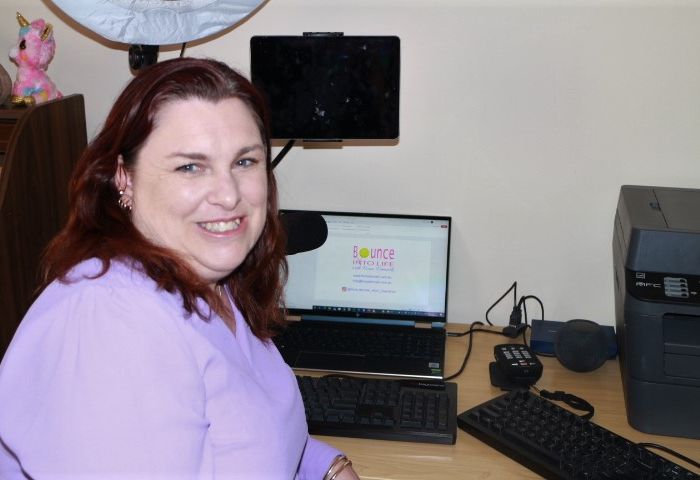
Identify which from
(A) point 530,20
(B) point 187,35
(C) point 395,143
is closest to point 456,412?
(C) point 395,143

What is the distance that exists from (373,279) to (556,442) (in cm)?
57

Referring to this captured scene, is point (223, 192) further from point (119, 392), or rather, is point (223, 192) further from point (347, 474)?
point (347, 474)

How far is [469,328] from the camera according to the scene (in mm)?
1701

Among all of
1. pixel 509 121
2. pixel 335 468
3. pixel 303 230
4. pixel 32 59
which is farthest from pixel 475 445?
pixel 32 59

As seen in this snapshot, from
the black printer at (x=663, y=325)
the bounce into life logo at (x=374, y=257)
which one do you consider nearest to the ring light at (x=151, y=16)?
the bounce into life logo at (x=374, y=257)

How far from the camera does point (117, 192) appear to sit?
3.27 feet

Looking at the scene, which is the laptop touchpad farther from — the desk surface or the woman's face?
the woman's face

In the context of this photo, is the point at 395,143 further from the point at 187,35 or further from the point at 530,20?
the point at 187,35

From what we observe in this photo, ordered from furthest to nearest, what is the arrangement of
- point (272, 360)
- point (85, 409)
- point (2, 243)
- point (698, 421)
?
point (2, 243), point (698, 421), point (272, 360), point (85, 409)

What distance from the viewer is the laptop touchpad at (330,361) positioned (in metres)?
1.48

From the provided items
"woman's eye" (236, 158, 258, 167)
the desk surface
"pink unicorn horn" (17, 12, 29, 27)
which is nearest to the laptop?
the desk surface

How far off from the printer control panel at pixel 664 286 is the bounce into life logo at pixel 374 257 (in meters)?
0.53

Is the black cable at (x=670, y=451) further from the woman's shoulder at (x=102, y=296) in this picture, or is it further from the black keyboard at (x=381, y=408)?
the woman's shoulder at (x=102, y=296)

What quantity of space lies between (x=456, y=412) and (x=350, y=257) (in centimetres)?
46
